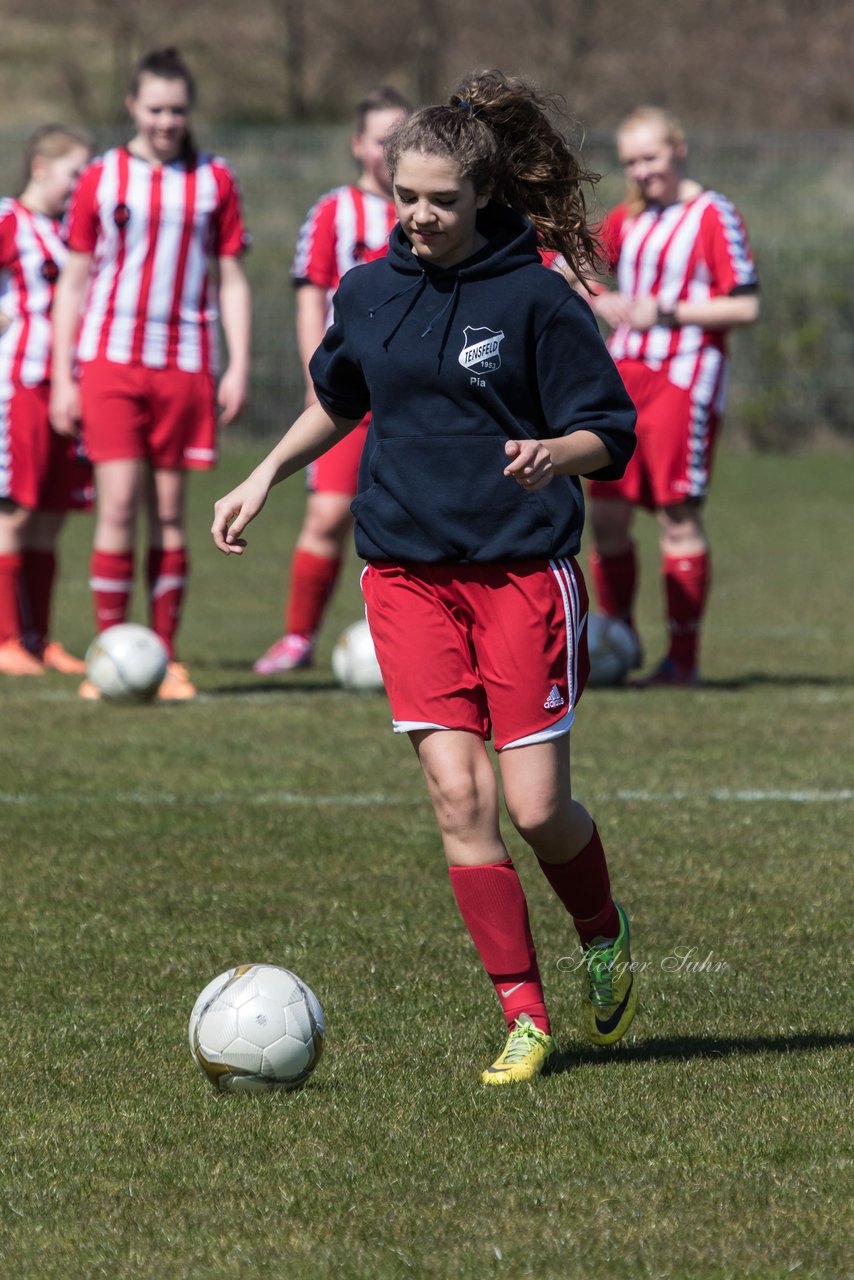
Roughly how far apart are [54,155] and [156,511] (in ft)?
6.28

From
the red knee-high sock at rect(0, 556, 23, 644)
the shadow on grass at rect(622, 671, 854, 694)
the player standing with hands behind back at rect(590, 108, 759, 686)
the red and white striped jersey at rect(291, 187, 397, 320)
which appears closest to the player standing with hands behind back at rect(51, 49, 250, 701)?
the red and white striped jersey at rect(291, 187, 397, 320)

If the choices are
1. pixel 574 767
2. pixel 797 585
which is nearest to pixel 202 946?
pixel 574 767

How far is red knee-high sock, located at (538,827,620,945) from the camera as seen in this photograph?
3789mm

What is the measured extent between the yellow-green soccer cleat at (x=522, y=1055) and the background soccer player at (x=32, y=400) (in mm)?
5690

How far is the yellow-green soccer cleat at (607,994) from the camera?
12.4 feet

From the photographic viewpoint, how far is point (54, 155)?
8977 millimetres

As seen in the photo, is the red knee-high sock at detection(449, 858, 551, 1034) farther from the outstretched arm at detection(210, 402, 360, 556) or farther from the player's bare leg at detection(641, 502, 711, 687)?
the player's bare leg at detection(641, 502, 711, 687)

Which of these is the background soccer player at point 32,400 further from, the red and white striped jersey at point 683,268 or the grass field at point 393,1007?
the red and white striped jersey at point 683,268

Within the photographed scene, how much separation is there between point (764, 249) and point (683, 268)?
15.8 meters

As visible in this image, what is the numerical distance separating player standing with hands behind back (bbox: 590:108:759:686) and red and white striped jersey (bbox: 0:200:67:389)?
262 centimetres

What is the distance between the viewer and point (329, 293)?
341 inches

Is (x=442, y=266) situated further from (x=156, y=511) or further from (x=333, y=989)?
(x=156, y=511)

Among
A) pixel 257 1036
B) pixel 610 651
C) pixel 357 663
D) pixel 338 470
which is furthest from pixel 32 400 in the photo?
pixel 257 1036

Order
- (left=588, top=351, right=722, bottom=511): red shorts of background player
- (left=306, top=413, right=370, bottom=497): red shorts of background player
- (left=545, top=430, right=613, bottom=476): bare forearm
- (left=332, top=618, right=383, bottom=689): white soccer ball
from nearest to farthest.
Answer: (left=545, top=430, right=613, bottom=476): bare forearm < (left=588, top=351, right=722, bottom=511): red shorts of background player < (left=332, top=618, right=383, bottom=689): white soccer ball < (left=306, top=413, right=370, bottom=497): red shorts of background player
